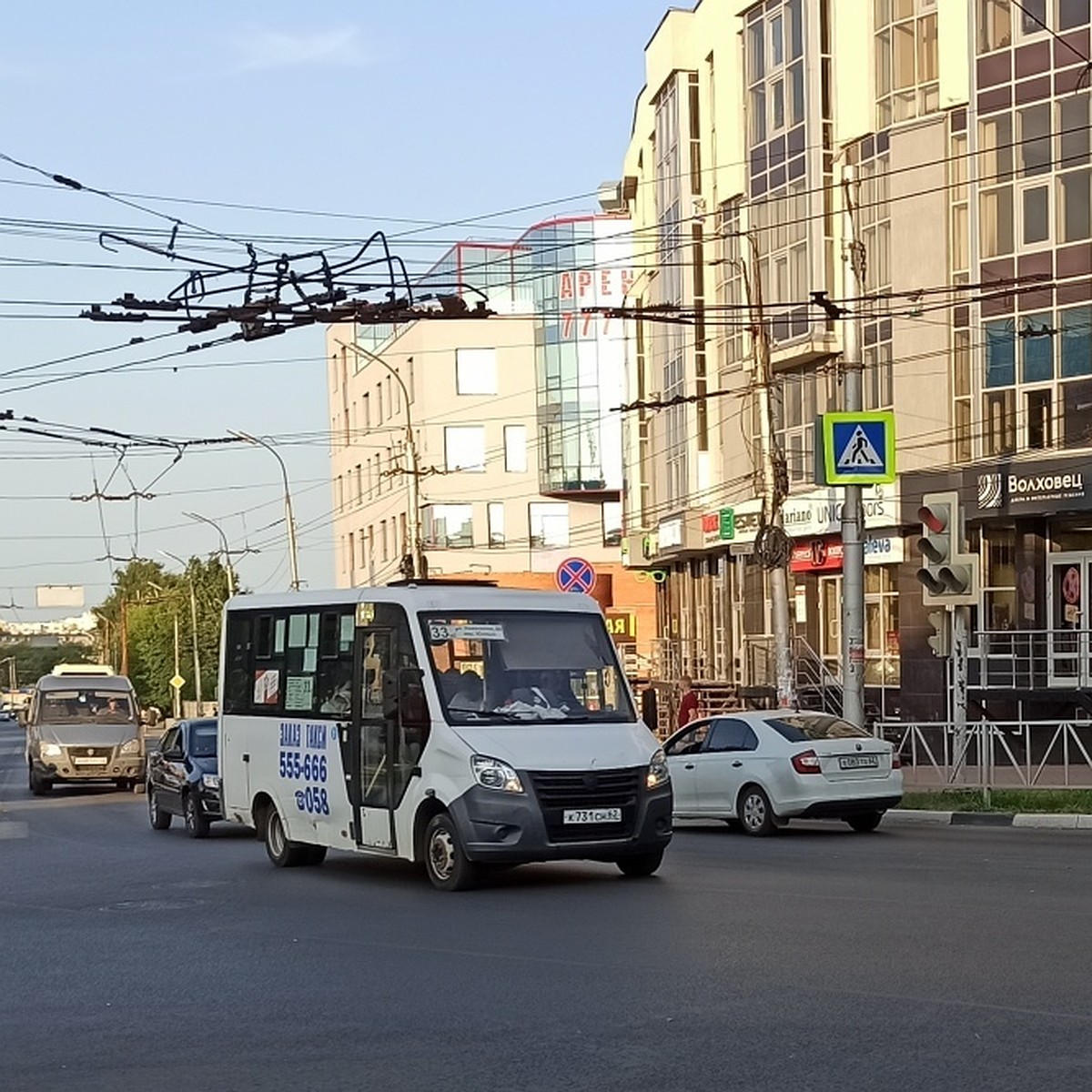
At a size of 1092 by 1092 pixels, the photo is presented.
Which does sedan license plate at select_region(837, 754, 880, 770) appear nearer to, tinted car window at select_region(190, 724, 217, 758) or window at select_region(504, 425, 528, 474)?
tinted car window at select_region(190, 724, 217, 758)

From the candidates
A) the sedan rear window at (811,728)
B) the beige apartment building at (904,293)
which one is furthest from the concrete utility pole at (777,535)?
the sedan rear window at (811,728)

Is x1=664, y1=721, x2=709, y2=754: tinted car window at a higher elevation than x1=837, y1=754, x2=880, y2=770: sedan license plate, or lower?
higher

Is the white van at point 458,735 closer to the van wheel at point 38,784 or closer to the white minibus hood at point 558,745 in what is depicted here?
the white minibus hood at point 558,745

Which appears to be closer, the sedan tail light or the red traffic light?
the sedan tail light

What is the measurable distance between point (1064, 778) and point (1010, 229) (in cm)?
1313

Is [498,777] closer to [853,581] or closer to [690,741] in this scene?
[690,741]

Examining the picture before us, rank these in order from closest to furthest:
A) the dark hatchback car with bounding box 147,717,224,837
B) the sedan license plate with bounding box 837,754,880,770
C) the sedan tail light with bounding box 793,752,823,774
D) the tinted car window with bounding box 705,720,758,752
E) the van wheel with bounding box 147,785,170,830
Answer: the sedan tail light with bounding box 793,752,823,774
the sedan license plate with bounding box 837,754,880,770
the tinted car window with bounding box 705,720,758,752
the dark hatchback car with bounding box 147,717,224,837
the van wheel with bounding box 147,785,170,830

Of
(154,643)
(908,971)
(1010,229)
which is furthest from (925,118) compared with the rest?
(154,643)

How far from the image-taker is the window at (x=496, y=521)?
8069cm

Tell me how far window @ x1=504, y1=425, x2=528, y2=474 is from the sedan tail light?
2361 inches

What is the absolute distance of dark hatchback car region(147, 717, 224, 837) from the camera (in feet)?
81.9

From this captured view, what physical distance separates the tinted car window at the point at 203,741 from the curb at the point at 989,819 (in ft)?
28.5

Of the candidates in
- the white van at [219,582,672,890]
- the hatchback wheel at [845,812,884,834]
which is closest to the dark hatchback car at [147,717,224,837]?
the white van at [219,582,672,890]

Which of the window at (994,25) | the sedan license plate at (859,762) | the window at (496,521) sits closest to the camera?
the sedan license plate at (859,762)
